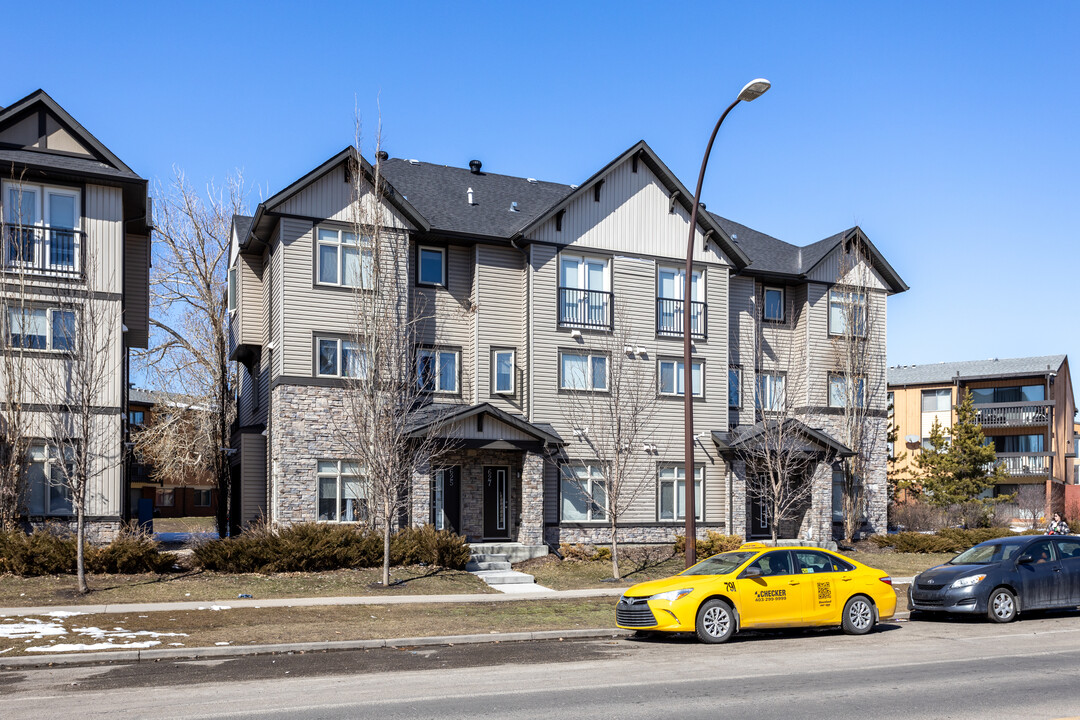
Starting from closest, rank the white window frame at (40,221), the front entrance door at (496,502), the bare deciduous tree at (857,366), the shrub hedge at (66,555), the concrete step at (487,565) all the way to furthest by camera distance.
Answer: the shrub hedge at (66,555) → the white window frame at (40,221) → the concrete step at (487,565) → the front entrance door at (496,502) → the bare deciduous tree at (857,366)

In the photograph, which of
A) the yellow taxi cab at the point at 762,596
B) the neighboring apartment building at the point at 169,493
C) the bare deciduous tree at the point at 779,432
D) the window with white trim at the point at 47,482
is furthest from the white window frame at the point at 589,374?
the neighboring apartment building at the point at 169,493

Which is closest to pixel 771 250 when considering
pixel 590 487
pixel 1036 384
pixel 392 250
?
pixel 590 487

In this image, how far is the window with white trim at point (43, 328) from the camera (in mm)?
24072

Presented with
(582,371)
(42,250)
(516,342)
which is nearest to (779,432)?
(582,371)

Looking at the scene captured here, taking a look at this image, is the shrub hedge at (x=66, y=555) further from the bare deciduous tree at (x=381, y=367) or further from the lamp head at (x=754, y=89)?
the lamp head at (x=754, y=89)

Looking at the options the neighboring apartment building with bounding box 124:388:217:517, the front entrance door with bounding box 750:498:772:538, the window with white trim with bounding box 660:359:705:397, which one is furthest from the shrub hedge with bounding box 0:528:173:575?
the neighboring apartment building with bounding box 124:388:217:517

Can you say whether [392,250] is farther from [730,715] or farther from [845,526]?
[730,715]

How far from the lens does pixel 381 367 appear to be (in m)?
25.2

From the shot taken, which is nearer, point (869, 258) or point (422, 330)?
point (422, 330)

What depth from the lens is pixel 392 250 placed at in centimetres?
2800

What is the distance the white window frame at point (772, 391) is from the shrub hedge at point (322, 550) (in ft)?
39.8

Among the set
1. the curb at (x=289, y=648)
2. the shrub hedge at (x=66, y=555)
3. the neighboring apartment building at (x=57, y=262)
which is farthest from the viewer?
the neighboring apartment building at (x=57, y=262)

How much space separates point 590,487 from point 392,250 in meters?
8.95

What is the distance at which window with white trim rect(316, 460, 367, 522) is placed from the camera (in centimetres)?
2720
